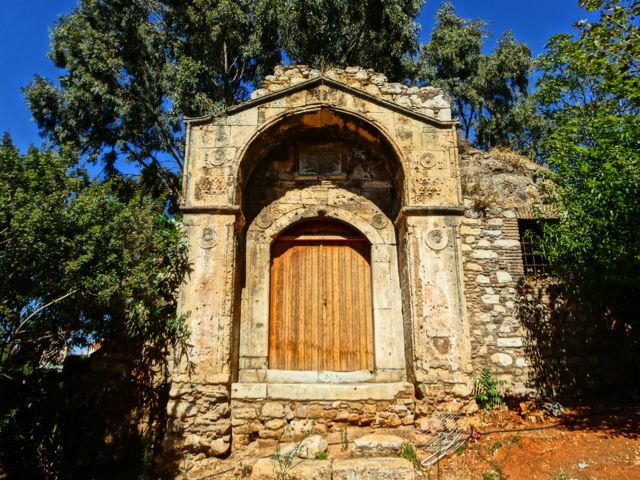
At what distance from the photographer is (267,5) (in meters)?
13.6

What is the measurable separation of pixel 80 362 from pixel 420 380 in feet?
15.4

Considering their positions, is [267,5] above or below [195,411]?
above

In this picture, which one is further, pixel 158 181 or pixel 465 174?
pixel 158 181

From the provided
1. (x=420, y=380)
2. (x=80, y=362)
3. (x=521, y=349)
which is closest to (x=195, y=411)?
(x=80, y=362)

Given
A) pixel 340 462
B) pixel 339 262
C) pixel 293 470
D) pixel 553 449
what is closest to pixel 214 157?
pixel 339 262

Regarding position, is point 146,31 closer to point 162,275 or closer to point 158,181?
point 158,181

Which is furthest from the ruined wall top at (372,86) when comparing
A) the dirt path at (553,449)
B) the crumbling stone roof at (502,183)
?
the dirt path at (553,449)

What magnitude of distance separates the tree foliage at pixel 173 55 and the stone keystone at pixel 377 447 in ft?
35.4

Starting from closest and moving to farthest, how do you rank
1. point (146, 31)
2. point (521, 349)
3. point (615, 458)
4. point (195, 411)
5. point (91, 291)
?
point (615, 458)
point (91, 291)
point (195, 411)
point (521, 349)
point (146, 31)

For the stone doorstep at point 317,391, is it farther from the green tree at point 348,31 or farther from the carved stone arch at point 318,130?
the green tree at point 348,31

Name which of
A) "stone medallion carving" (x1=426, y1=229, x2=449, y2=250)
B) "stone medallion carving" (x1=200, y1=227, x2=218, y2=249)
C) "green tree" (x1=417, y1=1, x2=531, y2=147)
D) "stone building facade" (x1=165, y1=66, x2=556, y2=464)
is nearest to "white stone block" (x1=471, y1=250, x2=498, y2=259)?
"stone building facade" (x1=165, y1=66, x2=556, y2=464)

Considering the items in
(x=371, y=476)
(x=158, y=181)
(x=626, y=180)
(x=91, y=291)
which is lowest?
(x=371, y=476)

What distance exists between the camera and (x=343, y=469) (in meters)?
4.52

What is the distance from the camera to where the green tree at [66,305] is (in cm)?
440
